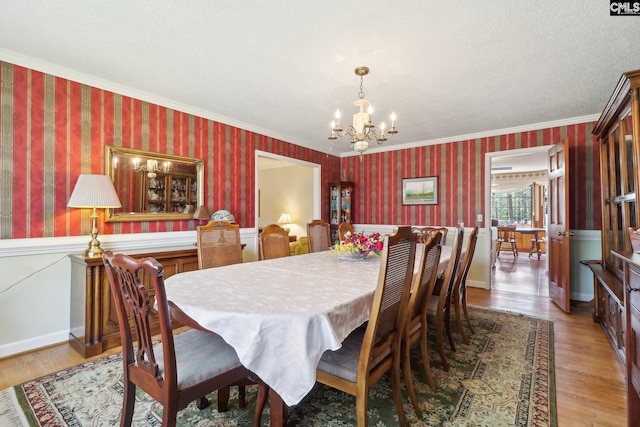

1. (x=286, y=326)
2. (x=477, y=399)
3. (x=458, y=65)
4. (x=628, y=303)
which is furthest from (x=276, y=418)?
(x=458, y=65)

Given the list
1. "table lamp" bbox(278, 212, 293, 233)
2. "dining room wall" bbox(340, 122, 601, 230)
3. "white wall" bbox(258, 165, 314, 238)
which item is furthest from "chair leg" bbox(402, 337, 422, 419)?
"table lamp" bbox(278, 212, 293, 233)

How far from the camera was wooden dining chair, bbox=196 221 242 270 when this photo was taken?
2.38 meters

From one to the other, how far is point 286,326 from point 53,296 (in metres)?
2.53

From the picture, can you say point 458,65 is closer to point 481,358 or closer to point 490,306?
point 481,358

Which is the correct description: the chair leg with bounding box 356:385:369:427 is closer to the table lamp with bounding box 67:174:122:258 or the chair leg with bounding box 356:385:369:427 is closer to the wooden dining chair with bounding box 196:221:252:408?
the wooden dining chair with bounding box 196:221:252:408

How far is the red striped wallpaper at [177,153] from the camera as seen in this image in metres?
2.43

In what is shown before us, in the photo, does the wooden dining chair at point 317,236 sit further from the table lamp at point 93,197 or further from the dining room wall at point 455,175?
the table lamp at point 93,197

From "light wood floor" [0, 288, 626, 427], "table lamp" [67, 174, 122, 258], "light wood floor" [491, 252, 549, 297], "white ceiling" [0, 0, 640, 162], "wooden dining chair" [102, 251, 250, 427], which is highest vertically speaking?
"white ceiling" [0, 0, 640, 162]

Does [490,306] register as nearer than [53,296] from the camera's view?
No

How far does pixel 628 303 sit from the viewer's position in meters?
1.39

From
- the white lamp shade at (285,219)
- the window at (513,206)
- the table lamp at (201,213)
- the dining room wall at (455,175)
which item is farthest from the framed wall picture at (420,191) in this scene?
the window at (513,206)

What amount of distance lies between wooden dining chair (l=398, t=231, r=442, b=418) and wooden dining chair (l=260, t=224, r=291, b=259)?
1.41m

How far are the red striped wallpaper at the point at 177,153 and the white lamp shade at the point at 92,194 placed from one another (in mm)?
287

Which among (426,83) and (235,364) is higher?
(426,83)
